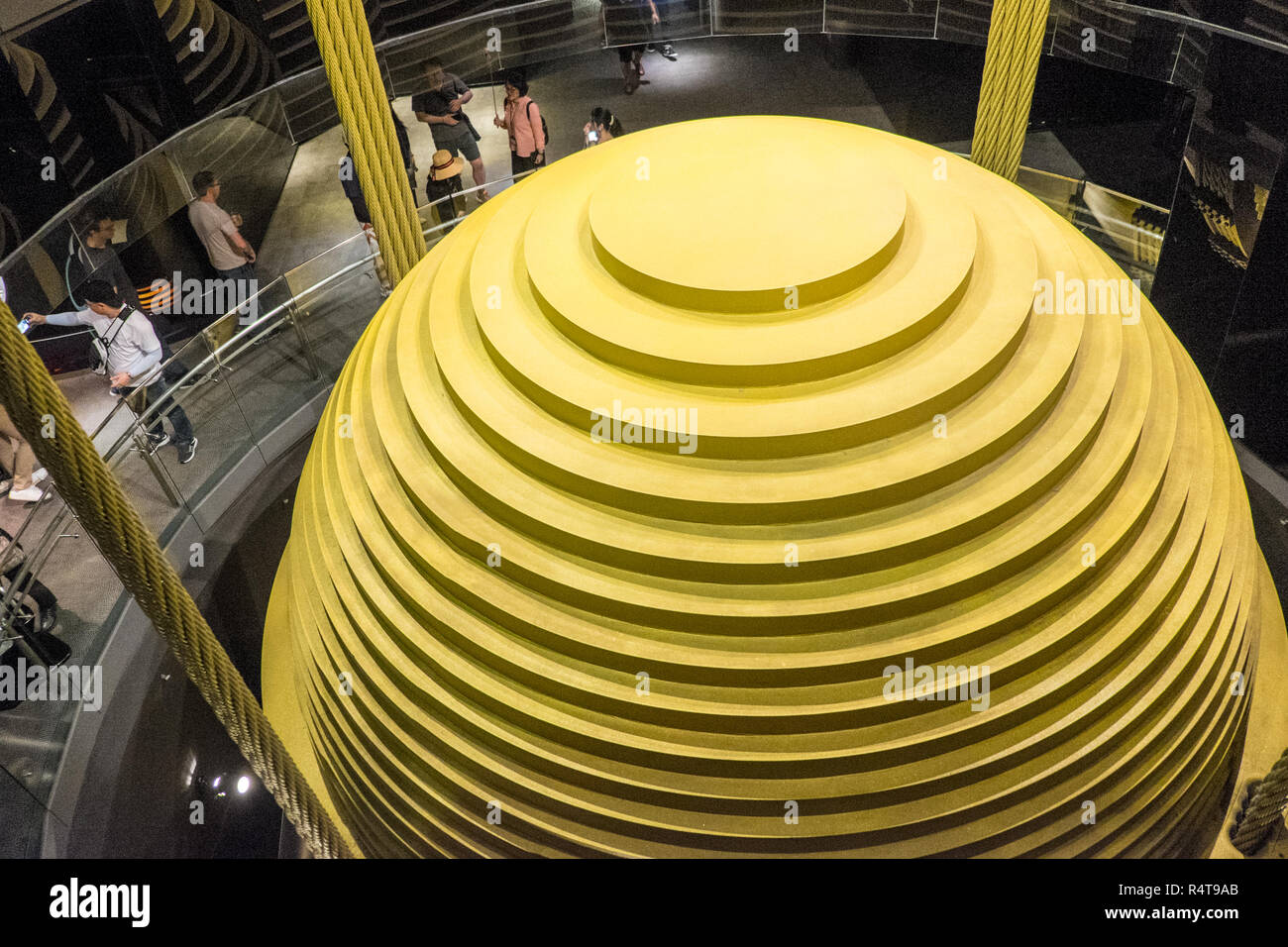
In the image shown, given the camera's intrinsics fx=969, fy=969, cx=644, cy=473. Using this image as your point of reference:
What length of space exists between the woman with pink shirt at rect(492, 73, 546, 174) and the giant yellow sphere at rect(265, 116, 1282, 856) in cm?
535

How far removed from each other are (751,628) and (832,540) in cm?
42

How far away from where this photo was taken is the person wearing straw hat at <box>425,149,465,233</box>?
357 inches

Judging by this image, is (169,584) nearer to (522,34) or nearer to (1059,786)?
(1059,786)

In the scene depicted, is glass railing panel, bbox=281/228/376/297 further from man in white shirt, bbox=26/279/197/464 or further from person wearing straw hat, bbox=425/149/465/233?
man in white shirt, bbox=26/279/197/464

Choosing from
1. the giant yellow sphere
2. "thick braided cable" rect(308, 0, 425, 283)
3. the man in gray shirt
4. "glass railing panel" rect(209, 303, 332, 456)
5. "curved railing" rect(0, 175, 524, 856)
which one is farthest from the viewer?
the man in gray shirt

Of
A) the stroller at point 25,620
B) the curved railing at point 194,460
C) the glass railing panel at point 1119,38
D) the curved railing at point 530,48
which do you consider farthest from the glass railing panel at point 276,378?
the glass railing panel at point 1119,38

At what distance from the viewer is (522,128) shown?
935 cm

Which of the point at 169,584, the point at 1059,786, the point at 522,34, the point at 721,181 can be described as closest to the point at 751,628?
the point at 1059,786

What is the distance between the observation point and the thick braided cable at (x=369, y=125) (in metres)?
4.59

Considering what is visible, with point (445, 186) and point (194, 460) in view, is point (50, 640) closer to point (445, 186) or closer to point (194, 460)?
point (194, 460)

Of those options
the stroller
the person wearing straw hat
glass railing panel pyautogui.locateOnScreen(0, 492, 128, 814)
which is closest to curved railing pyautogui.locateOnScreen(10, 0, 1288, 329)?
the person wearing straw hat

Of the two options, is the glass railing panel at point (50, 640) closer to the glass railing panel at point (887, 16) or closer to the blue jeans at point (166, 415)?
the blue jeans at point (166, 415)

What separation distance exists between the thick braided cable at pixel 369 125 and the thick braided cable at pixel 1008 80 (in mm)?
3113


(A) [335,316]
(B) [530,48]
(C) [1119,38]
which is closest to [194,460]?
(A) [335,316]
